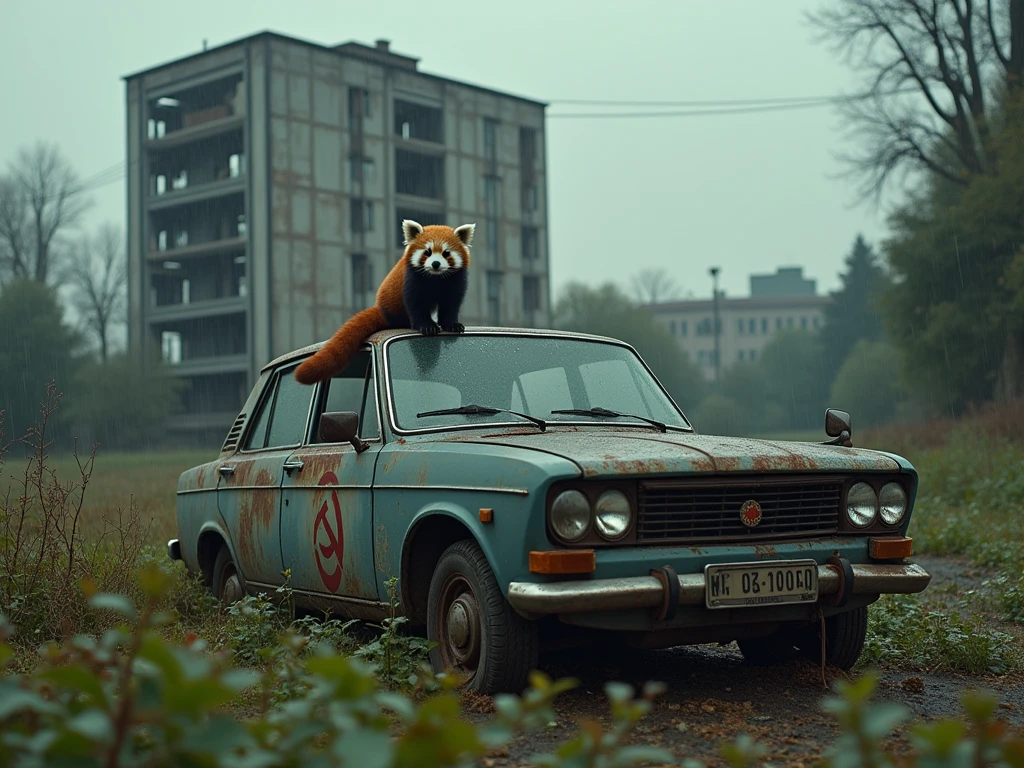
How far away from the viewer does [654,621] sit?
15.7 feet

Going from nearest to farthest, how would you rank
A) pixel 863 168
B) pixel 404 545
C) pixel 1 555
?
pixel 404 545 < pixel 1 555 < pixel 863 168

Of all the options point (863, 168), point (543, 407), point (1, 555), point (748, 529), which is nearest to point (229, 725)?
point (748, 529)

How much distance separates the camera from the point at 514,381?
20.6ft

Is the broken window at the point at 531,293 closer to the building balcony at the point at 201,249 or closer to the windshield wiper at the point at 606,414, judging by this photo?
the building balcony at the point at 201,249

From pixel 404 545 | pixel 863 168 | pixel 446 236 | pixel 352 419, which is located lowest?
pixel 404 545

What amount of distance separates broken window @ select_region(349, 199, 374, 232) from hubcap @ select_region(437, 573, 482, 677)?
54.5 metres

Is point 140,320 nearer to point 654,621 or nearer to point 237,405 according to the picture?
point 237,405

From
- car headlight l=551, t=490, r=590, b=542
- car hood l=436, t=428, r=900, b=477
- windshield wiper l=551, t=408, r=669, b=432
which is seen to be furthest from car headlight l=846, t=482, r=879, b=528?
car headlight l=551, t=490, r=590, b=542

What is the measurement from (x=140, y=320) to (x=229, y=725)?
62.5 metres

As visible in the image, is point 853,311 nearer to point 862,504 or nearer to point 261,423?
point 261,423

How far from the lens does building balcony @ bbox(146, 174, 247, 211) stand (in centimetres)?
5669

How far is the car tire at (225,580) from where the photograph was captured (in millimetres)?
7477

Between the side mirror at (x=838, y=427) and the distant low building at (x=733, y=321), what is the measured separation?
131403 millimetres

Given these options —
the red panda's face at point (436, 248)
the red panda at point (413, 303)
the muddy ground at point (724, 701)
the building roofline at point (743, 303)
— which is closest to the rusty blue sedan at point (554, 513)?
the red panda at point (413, 303)
